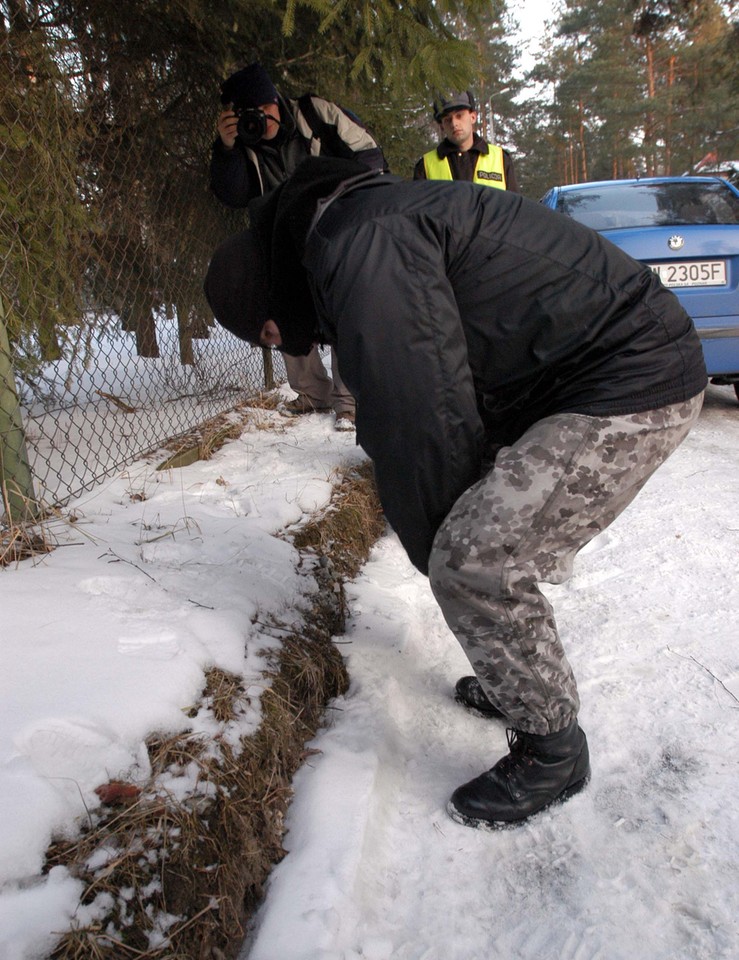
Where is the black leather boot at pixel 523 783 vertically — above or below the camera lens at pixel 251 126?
below

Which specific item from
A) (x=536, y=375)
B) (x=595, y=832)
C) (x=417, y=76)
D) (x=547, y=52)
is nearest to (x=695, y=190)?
(x=417, y=76)

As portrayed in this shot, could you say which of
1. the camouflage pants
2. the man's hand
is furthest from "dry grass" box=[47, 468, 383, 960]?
the man's hand

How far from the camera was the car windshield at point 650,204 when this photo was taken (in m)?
4.64

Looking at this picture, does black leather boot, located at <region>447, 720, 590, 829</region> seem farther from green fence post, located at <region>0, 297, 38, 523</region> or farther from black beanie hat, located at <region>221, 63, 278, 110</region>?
black beanie hat, located at <region>221, 63, 278, 110</region>

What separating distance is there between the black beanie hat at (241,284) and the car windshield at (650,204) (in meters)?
3.71

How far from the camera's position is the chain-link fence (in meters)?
2.90

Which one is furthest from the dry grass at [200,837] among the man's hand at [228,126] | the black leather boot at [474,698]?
the man's hand at [228,126]

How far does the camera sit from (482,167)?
4.61m

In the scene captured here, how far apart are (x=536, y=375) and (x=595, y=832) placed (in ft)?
3.50

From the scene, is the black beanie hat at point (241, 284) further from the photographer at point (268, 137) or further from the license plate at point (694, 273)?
the license plate at point (694, 273)

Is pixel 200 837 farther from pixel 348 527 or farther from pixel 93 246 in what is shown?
pixel 93 246

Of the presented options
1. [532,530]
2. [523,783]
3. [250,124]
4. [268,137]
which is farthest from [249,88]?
[523,783]

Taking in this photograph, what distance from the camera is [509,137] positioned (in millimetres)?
28250

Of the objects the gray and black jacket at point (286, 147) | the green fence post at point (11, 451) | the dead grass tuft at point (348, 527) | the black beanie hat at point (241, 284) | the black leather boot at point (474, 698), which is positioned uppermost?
the gray and black jacket at point (286, 147)
